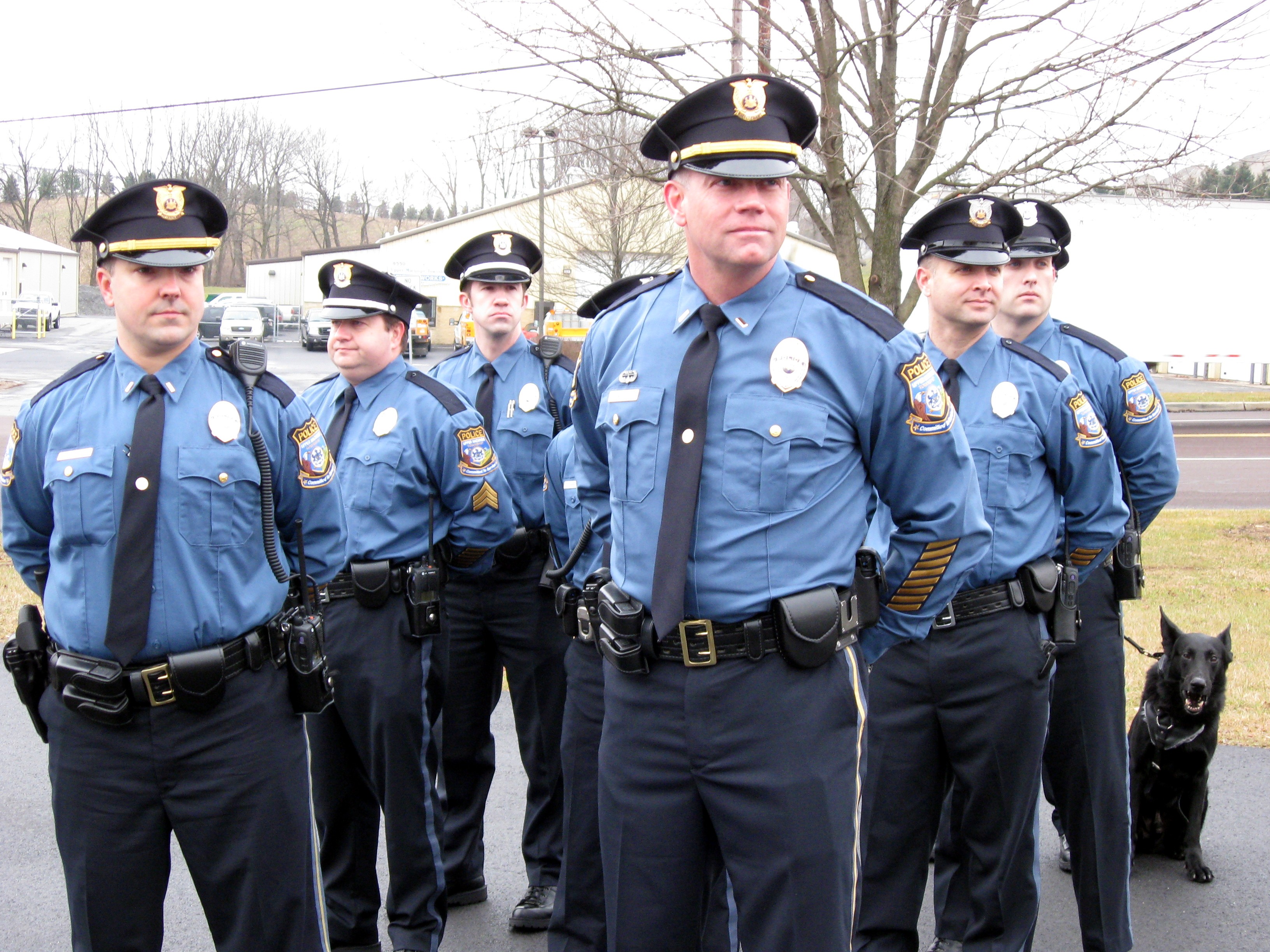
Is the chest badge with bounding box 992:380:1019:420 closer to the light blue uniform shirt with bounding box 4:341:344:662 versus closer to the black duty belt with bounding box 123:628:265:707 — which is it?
the light blue uniform shirt with bounding box 4:341:344:662

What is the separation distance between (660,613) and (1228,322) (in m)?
35.8

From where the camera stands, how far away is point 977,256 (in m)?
3.65

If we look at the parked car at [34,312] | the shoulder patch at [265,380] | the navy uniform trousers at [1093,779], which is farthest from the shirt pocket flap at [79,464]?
the parked car at [34,312]

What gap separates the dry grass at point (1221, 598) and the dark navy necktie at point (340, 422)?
4363 mm

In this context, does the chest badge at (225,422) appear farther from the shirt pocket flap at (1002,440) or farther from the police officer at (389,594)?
the shirt pocket flap at (1002,440)

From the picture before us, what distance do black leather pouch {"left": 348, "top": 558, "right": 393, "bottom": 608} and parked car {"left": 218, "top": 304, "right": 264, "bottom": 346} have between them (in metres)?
35.6

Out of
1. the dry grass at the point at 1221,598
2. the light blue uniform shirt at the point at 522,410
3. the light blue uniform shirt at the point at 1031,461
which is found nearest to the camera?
the light blue uniform shirt at the point at 1031,461

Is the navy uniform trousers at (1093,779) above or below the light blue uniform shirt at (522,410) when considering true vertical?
below

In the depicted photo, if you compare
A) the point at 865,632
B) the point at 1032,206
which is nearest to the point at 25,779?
the point at 865,632

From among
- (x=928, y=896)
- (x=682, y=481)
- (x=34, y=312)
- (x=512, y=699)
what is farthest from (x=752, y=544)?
(x=34, y=312)

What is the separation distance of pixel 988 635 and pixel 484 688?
2.03 meters

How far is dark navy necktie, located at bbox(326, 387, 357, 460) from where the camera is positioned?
14.1 ft

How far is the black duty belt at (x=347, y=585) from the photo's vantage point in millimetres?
4035

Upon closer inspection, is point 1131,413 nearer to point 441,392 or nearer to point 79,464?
point 441,392
